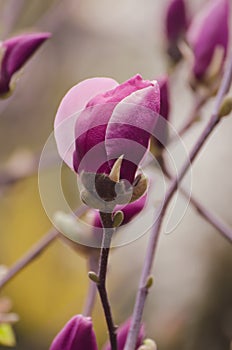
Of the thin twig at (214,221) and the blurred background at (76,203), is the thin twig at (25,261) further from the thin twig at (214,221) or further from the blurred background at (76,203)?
the blurred background at (76,203)

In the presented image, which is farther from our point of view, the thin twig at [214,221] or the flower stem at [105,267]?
the thin twig at [214,221]

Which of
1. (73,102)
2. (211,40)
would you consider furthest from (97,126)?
(211,40)

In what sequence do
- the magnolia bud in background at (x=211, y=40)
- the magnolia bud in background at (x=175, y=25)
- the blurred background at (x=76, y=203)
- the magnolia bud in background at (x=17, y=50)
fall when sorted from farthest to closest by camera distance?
1. the blurred background at (x=76, y=203)
2. the magnolia bud in background at (x=175, y=25)
3. the magnolia bud in background at (x=211, y=40)
4. the magnolia bud in background at (x=17, y=50)

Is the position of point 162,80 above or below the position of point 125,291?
above

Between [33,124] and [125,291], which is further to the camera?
[33,124]

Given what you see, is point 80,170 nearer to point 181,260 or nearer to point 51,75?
point 181,260

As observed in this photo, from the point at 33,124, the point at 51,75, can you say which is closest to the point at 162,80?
the point at 33,124

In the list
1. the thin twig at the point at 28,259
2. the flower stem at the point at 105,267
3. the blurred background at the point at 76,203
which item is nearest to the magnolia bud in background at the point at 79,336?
the flower stem at the point at 105,267
